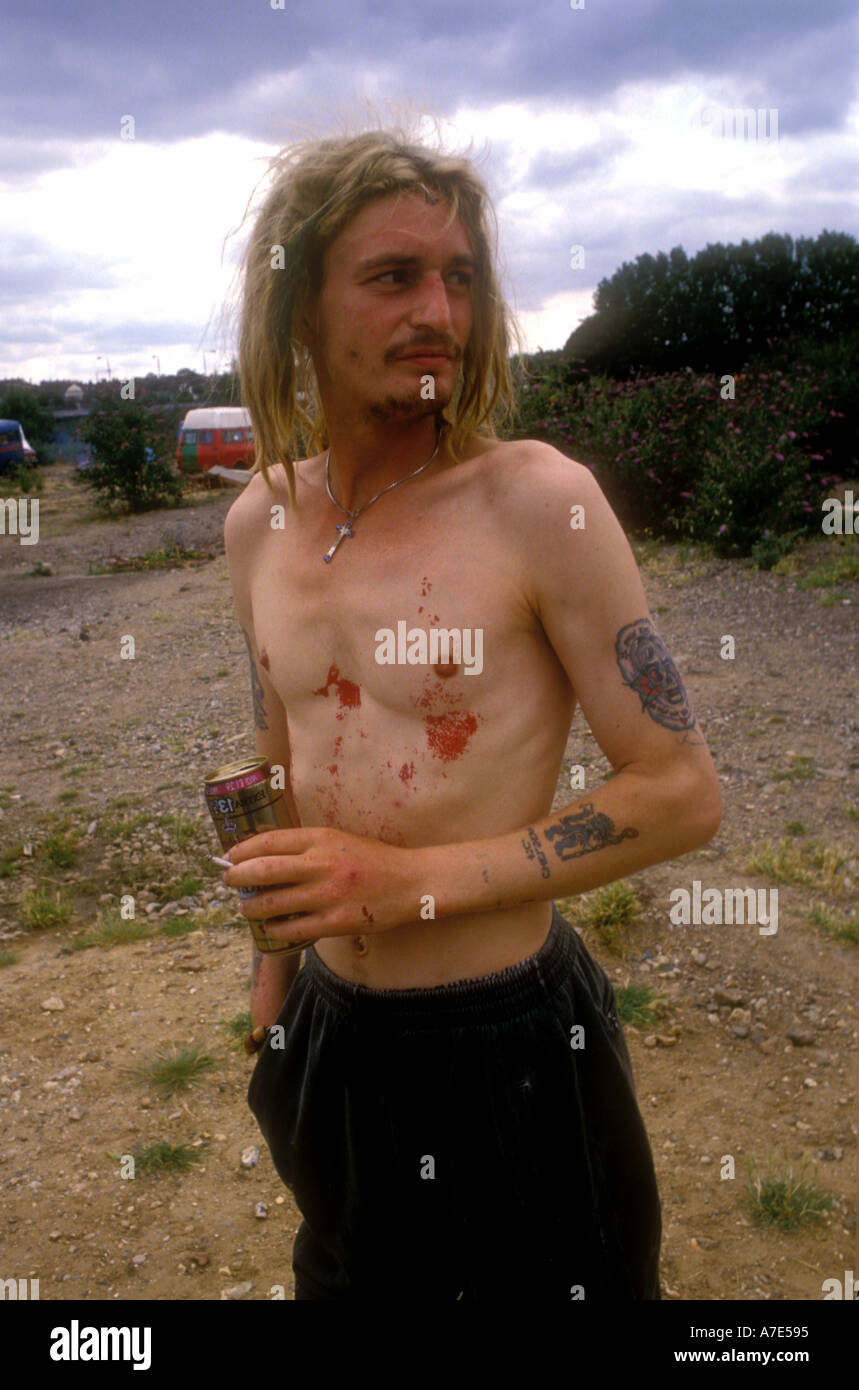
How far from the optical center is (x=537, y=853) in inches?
60.2

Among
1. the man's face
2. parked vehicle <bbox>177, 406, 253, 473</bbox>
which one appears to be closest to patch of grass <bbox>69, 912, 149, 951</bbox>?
the man's face

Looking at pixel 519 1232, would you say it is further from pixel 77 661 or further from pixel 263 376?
pixel 77 661

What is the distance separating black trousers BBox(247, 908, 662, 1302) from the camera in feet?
5.33

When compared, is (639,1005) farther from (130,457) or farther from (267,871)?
(130,457)

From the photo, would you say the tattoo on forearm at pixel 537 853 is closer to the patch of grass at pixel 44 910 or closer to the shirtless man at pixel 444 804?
the shirtless man at pixel 444 804

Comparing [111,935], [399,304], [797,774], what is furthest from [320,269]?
[797,774]

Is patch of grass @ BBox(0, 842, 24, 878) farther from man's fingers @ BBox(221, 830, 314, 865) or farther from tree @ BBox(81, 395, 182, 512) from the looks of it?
tree @ BBox(81, 395, 182, 512)

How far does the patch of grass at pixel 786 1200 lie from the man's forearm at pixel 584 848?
183cm

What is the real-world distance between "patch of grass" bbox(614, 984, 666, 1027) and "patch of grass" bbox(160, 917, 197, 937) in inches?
71.7

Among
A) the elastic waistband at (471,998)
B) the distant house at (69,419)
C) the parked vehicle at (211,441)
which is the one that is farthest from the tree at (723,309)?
the distant house at (69,419)

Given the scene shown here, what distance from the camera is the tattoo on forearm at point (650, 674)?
59.2 inches
